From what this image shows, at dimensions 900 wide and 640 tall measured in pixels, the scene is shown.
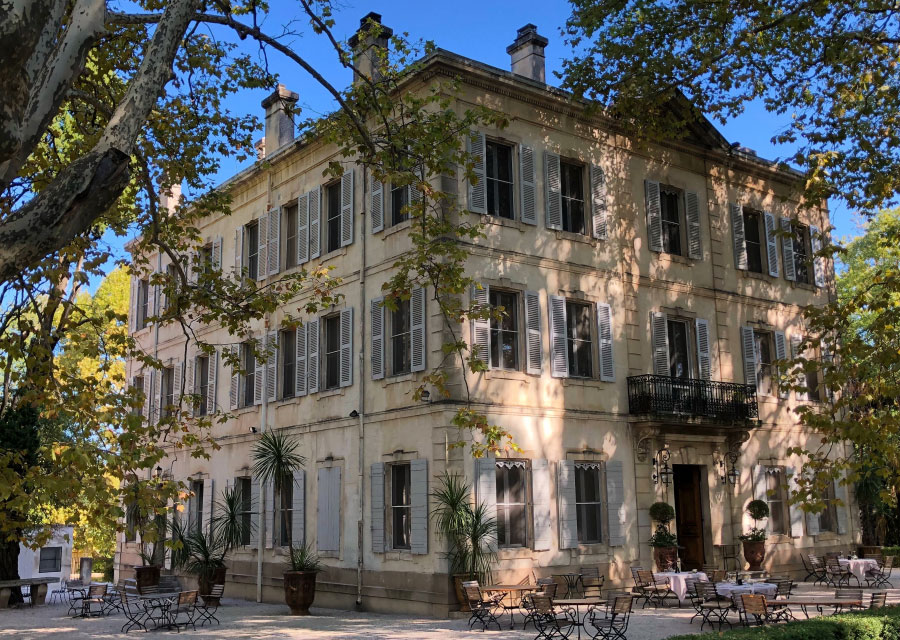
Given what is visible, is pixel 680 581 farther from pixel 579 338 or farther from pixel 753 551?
pixel 579 338

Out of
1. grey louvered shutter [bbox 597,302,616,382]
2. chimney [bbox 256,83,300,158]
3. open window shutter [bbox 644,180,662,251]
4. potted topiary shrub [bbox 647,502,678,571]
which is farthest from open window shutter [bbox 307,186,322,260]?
potted topiary shrub [bbox 647,502,678,571]

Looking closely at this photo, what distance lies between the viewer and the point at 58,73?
246 inches

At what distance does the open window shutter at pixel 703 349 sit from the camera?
851 inches

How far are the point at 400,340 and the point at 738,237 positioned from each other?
10.1 meters

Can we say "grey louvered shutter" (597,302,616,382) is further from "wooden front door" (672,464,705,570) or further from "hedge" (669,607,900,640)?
"hedge" (669,607,900,640)

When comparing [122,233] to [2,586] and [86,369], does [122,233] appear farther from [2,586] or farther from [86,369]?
[86,369]

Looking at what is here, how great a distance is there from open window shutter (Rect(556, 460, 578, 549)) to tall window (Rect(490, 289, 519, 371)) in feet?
7.63

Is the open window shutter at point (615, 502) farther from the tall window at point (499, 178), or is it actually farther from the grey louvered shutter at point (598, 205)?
the tall window at point (499, 178)

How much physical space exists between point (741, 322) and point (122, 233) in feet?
51.1

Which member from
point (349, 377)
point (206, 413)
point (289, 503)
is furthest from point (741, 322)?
point (206, 413)

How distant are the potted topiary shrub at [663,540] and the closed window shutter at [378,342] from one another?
260 inches

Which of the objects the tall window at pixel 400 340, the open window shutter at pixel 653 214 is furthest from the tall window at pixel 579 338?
the tall window at pixel 400 340

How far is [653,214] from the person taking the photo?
71.0 ft

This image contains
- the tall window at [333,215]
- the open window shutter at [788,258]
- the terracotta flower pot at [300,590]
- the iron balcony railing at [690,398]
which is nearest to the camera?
the terracotta flower pot at [300,590]
